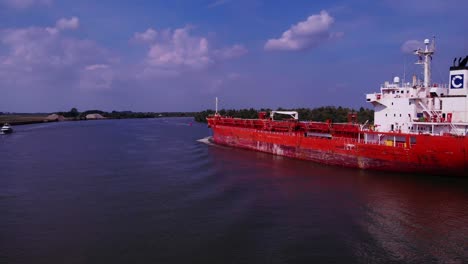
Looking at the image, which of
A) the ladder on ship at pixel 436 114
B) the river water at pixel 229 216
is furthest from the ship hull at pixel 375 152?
the ladder on ship at pixel 436 114

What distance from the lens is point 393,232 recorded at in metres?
11.7

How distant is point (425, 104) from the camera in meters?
20.3

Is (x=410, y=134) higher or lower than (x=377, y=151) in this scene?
higher

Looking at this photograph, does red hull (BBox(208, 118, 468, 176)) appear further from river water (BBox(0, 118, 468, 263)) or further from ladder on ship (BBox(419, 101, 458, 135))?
ladder on ship (BBox(419, 101, 458, 135))

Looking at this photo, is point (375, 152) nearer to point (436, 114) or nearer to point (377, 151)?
point (377, 151)

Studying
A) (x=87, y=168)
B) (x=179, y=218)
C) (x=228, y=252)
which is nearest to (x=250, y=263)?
(x=228, y=252)

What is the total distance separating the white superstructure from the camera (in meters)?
18.6

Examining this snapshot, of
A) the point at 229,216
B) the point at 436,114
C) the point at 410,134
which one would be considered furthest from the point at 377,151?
the point at 229,216

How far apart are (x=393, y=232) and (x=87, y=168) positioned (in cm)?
1852

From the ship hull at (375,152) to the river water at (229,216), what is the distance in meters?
0.71

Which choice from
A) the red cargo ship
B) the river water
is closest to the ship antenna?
the red cargo ship

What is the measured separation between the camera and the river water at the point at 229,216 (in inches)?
399

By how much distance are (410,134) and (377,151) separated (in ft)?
7.19

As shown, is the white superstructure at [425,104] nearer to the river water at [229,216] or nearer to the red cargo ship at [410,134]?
the red cargo ship at [410,134]
